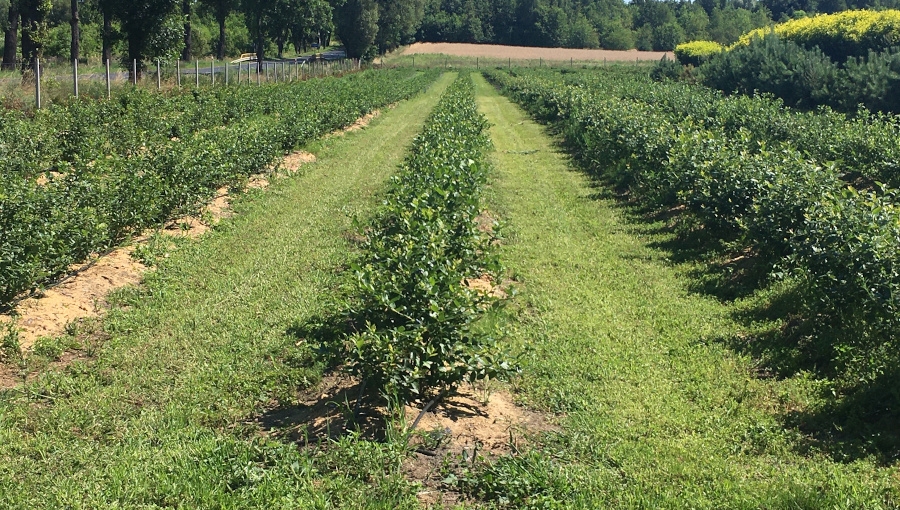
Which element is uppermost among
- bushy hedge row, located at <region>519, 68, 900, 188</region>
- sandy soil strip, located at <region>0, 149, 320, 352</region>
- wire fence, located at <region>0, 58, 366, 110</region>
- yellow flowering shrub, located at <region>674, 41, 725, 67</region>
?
yellow flowering shrub, located at <region>674, 41, 725, 67</region>

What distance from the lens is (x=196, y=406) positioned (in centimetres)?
621

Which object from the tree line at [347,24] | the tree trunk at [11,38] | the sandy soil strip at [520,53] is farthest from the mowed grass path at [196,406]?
the sandy soil strip at [520,53]

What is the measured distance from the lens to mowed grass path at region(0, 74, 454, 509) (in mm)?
4871

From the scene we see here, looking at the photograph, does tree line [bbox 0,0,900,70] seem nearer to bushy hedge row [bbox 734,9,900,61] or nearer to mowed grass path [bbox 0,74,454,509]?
mowed grass path [bbox 0,74,454,509]

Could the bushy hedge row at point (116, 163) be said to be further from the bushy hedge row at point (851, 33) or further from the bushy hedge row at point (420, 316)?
the bushy hedge row at point (851, 33)

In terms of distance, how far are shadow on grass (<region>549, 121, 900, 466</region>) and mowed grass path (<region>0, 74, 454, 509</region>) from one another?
3.05m

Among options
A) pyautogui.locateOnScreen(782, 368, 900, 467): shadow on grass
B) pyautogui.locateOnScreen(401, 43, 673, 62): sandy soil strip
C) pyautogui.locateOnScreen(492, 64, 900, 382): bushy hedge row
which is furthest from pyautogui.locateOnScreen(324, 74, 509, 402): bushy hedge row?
pyautogui.locateOnScreen(401, 43, 673, 62): sandy soil strip

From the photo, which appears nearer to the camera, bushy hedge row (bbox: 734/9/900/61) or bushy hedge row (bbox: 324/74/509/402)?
bushy hedge row (bbox: 324/74/509/402)

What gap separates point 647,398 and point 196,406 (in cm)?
334

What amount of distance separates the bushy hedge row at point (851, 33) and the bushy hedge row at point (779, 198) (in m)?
15.0

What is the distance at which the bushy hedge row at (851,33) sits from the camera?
3366 centimetres

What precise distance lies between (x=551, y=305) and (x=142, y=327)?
13.2 ft

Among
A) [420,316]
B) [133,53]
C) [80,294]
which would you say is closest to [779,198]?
[420,316]

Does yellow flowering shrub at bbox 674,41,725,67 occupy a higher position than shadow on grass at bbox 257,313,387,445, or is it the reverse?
yellow flowering shrub at bbox 674,41,725,67
